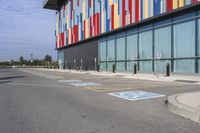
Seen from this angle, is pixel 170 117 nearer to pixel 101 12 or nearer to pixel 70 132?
pixel 70 132

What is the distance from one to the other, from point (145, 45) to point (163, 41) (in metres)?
3.29

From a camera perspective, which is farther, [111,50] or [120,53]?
[111,50]

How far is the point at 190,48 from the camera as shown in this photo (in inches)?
942

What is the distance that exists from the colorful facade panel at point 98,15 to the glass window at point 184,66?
4473 mm

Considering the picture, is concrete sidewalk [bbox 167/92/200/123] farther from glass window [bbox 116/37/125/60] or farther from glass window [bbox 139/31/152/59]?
glass window [bbox 116/37/125/60]

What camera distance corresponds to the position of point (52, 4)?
66562 millimetres

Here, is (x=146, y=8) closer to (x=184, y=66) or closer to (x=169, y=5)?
(x=169, y=5)

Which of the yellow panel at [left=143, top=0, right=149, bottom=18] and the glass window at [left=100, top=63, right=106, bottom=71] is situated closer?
the yellow panel at [left=143, top=0, right=149, bottom=18]

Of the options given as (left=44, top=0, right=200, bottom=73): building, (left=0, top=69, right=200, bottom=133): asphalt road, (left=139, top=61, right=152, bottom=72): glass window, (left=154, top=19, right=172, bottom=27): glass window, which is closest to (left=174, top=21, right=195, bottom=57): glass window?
(left=44, top=0, right=200, bottom=73): building

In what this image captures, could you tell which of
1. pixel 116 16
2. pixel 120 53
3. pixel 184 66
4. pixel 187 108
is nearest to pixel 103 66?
pixel 120 53

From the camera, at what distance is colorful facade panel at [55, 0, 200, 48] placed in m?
28.5

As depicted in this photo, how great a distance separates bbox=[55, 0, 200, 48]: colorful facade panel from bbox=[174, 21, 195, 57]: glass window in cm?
170

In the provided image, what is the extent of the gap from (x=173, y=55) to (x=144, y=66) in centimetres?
533

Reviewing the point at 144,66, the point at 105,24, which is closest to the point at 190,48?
the point at 144,66
